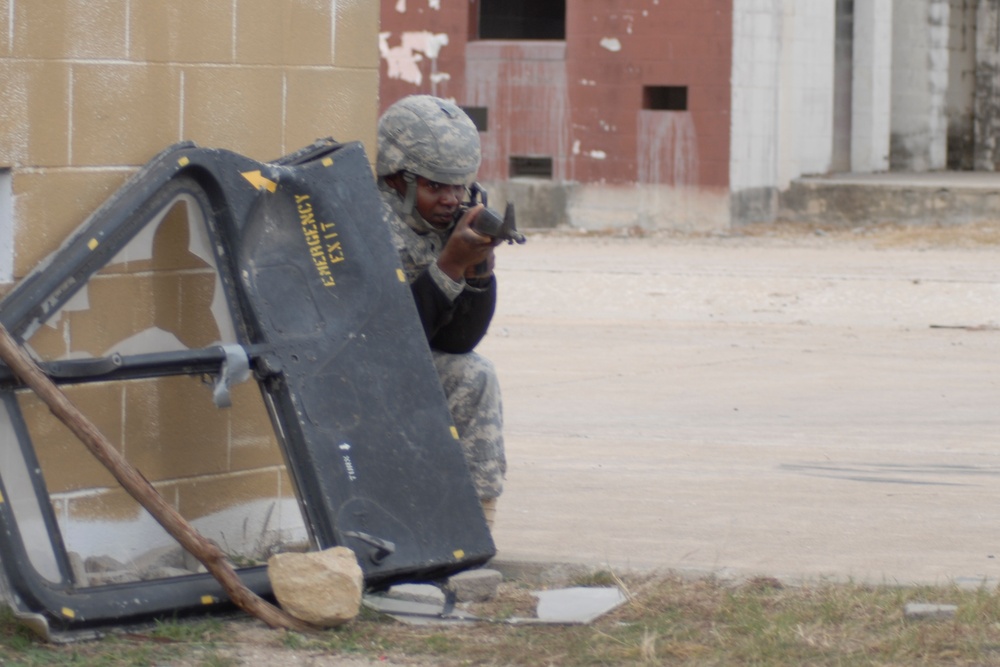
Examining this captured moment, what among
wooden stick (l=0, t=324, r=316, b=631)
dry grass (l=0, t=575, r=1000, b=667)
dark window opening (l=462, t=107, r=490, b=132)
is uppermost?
dark window opening (l=462, t=107, r=490, b=132)

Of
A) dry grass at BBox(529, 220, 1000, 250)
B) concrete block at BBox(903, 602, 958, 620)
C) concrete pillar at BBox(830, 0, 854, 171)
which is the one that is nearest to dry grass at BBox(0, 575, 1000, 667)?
concrete block at BBox(903, 602, 958, 620)

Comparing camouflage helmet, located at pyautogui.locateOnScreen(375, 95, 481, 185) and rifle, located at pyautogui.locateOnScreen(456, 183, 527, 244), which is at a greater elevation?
camouflage helmet, located at pyautogui.locateOnScreen(375, 95, 481, 185)

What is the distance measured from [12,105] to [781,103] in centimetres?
1559

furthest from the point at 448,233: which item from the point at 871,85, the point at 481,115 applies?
the point at 871,85

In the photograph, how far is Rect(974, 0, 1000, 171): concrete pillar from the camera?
22.8 m

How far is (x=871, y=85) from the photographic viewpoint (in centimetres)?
2011

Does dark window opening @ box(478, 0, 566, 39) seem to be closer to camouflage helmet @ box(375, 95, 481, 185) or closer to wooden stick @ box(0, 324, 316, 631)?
camouflage helmet @ box(375, 95, 481, 185)

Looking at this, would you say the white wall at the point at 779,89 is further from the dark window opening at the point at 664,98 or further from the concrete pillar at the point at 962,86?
the concrete pillar at the point at 962,86

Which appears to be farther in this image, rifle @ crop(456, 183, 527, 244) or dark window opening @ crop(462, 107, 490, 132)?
dark window opening @ crop(462, 107, 490, 132)

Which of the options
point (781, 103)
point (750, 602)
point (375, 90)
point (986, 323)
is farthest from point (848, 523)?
point (781, 103)

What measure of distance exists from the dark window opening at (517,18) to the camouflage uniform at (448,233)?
1819cm

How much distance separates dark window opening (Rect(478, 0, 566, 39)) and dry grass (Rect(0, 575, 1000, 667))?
62.2ft

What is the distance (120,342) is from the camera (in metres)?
3.87

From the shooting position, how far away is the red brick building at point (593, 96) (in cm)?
1808
